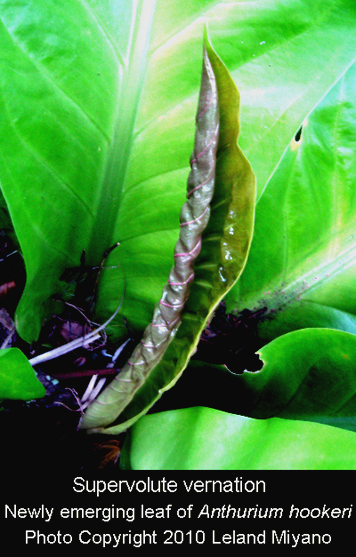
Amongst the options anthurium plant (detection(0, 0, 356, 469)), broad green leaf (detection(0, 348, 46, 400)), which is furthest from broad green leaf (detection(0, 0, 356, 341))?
broad green leaf (detection(0, 348, 46, 400))

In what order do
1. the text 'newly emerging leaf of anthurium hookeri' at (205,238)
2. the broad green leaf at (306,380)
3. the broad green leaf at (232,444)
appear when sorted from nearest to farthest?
the text 'newly emerging leaf of anthurium hookeri' at (205,238) → the broad green leaf at (232,444) → the broad green leaf at (306,380)

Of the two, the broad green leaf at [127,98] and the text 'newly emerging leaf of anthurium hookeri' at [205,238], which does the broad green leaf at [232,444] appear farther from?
the broad green leaf at [127,98]

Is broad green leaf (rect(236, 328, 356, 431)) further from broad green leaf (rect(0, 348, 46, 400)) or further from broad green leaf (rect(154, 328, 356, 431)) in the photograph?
broad green leaf (rect(0, 348, 46, 400))

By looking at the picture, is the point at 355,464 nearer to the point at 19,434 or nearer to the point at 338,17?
the point at 19,434

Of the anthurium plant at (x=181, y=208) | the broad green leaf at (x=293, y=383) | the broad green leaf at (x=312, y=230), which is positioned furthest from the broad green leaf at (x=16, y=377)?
the broad green leaf at (x=312, y=230)

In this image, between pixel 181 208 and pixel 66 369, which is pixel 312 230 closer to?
pixel 181 208

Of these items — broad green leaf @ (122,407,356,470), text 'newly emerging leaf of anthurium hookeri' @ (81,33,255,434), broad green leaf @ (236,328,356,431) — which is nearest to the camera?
text 'newly emerging leaf of anthurium hookeri' @ (81,33,255,434)

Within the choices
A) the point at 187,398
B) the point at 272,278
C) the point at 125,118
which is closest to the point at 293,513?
the point at 187,398
